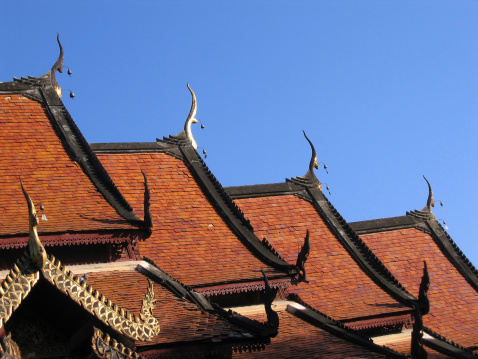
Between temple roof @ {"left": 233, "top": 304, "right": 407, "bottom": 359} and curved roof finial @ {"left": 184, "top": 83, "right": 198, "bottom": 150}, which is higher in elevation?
curved roof finial @ {"left": 184, "top": 83, "right": 198, "bottom": 150}

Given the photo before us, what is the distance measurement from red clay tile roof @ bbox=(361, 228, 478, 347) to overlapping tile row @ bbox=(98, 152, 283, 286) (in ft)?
15.8

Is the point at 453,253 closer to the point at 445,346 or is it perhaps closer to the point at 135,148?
the point at 445,346

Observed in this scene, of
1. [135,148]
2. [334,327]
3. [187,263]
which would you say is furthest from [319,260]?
[135,148]

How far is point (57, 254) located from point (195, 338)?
350 cm

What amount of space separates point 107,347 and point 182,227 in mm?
8448

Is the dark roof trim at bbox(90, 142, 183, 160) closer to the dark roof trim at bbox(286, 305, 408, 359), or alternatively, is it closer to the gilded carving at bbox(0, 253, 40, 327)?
the dark roof trim at bbox(286, 305, 408, 359)

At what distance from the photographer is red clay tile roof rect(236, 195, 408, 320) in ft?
57.6

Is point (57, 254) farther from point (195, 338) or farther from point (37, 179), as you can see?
point (195, 338)

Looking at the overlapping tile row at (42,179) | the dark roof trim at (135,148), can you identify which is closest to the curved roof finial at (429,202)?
the dark roof trim at (135,148)

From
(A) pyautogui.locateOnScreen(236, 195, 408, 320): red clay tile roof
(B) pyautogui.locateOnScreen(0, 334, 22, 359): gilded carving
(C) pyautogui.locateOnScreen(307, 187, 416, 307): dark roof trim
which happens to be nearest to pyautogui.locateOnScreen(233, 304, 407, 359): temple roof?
(A) pyautogui.locateOnScreen(236, 195, 408, 320): red clay tile roof

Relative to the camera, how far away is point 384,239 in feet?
72.2

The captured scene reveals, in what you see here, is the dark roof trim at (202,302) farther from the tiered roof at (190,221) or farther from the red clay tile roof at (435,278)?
the red clay tile roof at (435,278)

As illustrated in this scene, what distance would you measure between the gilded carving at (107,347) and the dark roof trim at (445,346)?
9.95 meters

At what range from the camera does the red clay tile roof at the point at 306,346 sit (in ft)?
45.7
